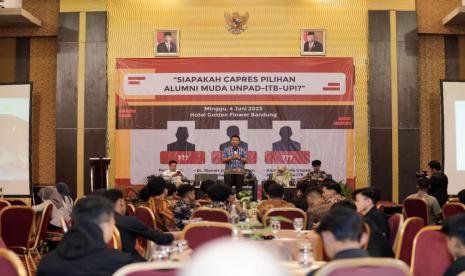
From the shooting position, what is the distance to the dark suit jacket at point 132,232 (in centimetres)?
419

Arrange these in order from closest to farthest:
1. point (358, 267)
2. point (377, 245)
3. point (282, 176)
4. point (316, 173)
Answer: point (358, 267) → point (377, 245) → point (282, 176) → point (316, 173)

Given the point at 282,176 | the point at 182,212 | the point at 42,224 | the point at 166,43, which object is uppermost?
the point at 166,43

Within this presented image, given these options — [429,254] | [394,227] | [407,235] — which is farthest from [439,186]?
[429,254]

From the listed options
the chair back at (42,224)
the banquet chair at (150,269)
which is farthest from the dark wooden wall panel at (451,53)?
the banquet chair at (150,269)

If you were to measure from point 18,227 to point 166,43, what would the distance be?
6.80 m

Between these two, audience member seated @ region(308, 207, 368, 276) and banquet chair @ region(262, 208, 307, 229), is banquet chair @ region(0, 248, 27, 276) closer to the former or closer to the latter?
audience member seated @ region(308, 207, 368, 276)

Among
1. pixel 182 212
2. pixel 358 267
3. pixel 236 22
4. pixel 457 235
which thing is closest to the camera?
pixel 358 267

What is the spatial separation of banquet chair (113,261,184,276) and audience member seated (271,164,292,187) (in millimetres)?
8705

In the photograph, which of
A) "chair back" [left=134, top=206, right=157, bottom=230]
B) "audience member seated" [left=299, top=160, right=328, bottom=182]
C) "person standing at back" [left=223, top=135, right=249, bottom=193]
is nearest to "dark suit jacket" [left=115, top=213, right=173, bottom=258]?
"chair back" [left=134, top=206, right=157, bottom=230]

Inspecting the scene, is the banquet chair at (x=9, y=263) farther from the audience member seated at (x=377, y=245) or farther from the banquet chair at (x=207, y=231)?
the audience member seated at (x=377, y=245)

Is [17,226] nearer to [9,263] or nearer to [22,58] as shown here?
[9,263]

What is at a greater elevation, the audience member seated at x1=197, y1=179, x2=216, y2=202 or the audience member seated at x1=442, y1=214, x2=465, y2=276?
A: the audience member seated at x1=442, y1=214, x2=465, y2=276

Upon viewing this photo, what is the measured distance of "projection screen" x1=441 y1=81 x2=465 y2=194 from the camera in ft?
38.4

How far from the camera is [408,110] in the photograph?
12.3 m
